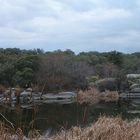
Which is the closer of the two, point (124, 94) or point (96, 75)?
point (124, 94)

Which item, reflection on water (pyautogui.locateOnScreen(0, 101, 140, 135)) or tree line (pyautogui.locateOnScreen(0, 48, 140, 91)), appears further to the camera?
tree line (pyautogui.locateOnScreen(0, 48, 140, 91))

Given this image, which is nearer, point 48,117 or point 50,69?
point 48,117

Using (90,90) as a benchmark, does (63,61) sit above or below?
above

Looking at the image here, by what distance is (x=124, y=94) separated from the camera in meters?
40.9

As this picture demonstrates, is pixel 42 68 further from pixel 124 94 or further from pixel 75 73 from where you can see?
pixel 124 94

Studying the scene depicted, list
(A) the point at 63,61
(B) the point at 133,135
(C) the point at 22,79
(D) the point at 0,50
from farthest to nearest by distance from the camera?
(D) the point at 0,50 → (A) the point at 63,61 → (C) the point at 22,79 → (B) the point at 133,135

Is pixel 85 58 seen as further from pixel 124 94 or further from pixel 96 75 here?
pixel 124 94

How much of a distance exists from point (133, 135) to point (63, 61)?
37974 millimetres

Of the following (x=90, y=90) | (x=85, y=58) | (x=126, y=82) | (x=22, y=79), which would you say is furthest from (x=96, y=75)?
(x=22, y=79)

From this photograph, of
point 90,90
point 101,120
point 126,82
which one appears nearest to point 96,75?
point 126,82

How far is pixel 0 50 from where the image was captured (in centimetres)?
4831

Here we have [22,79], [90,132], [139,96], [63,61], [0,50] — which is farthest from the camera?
[0,50]

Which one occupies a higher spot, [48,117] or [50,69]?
[50,69]

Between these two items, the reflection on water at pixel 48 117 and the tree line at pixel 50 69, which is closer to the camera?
the reflection on water at pixel 48 117
